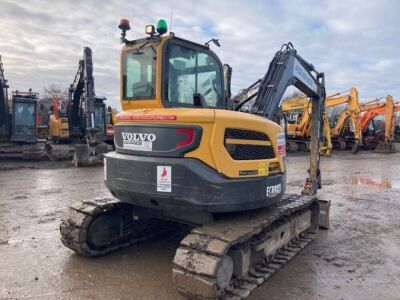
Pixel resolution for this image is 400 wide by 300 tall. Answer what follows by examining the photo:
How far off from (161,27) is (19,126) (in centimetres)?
1449

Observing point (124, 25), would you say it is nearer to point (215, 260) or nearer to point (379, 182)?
point (215, 260)

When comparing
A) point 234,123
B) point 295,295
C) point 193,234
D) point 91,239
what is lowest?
point 295,295

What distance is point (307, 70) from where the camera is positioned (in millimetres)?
6926

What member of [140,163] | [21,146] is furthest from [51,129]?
[140,163]

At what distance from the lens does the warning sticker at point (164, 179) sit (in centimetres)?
402

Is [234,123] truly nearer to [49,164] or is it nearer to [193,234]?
[193,234]

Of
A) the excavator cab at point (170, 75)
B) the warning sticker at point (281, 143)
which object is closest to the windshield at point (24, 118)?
the excavator cab at point (170, 75)

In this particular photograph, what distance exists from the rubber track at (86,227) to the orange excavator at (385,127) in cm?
2544

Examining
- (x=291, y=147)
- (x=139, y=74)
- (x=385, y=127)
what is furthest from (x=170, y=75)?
(x=385, y=127)

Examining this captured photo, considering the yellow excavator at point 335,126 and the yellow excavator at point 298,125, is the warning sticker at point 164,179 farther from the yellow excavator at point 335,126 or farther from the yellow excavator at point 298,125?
the yellow excavator at point 298,125

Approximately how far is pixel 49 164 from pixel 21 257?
11415mm

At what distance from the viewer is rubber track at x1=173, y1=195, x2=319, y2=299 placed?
3593 millimetres

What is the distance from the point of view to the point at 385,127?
2725cm

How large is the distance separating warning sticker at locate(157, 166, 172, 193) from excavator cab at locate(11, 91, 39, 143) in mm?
14625
